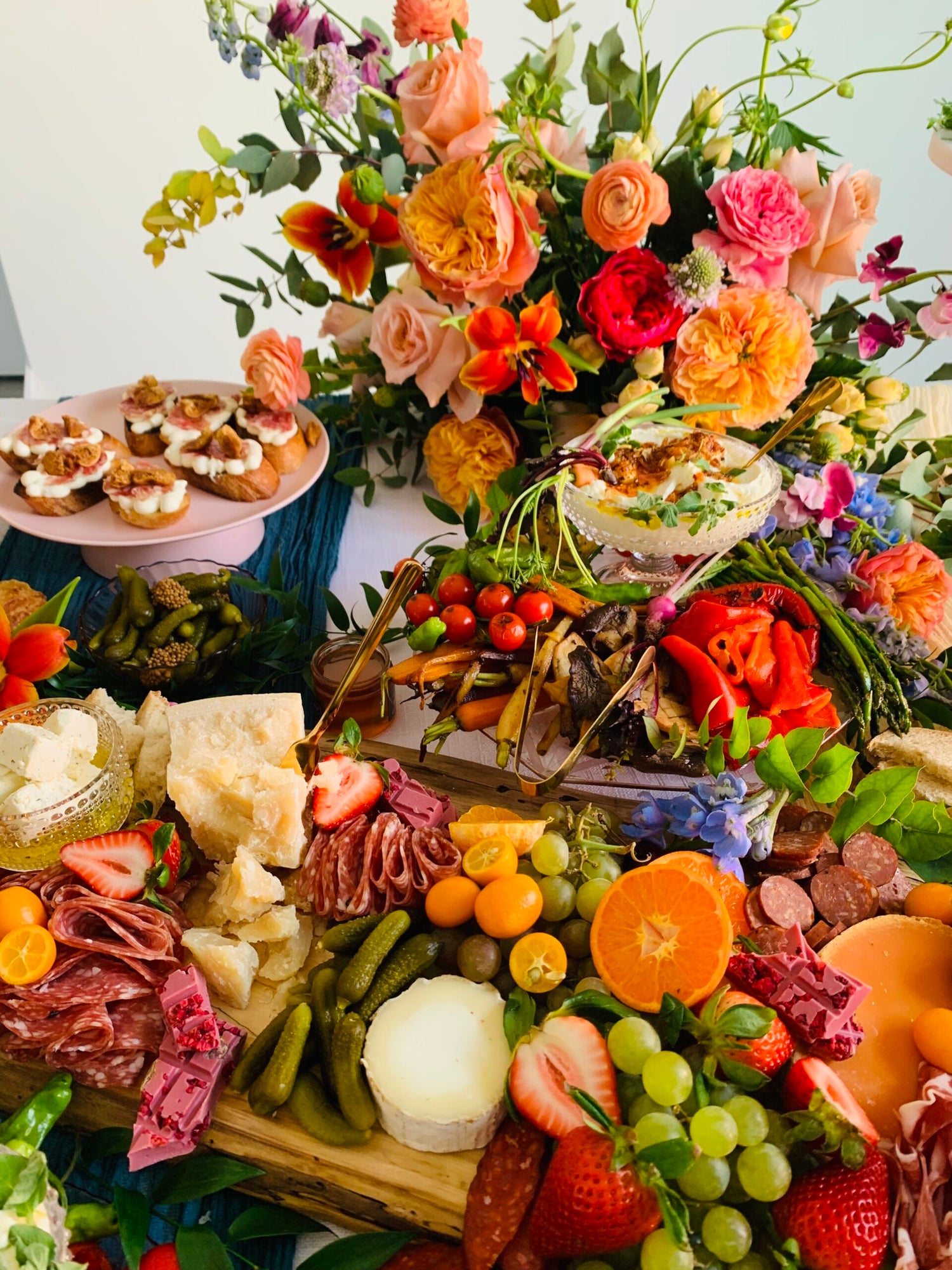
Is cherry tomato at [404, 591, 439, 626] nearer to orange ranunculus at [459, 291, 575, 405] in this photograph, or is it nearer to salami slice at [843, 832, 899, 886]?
orange ranunculus at [459, 291, 575, 405]

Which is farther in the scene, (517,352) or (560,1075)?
(517,352)

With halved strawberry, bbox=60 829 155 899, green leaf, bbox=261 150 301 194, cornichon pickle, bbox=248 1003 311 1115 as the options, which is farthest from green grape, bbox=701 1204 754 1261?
green leaf, bbox=261 150 301 194

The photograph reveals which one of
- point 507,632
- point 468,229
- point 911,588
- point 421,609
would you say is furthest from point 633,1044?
point 468,229

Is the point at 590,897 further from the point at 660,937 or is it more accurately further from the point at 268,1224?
the point at 268,1224

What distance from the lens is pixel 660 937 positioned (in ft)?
3.01

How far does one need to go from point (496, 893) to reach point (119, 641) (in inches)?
25.4

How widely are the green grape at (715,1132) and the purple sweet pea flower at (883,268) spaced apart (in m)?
1.18

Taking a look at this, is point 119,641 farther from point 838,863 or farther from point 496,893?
point 838,863

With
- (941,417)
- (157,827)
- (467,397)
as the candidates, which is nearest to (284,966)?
(157,827)

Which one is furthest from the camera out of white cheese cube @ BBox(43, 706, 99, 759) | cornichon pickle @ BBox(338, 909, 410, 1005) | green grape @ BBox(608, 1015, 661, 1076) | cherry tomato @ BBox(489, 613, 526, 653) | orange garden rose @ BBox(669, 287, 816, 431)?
orange garden rose @ BBox(669, 287, 816, 431)

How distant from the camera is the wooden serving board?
0.87 meters

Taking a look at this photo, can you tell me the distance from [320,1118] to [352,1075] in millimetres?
46

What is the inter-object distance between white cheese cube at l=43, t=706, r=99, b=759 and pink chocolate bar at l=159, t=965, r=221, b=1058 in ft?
0.89

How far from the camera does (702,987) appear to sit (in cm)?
→ 89
